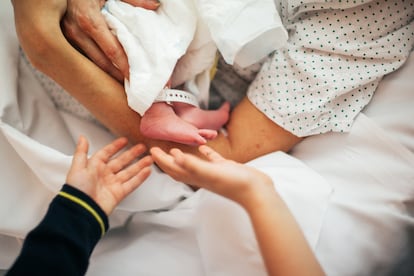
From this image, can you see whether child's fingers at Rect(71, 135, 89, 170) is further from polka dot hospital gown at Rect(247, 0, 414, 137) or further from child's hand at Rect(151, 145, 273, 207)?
polka dot hospital gown at Rect(247, 0, 414, 137)

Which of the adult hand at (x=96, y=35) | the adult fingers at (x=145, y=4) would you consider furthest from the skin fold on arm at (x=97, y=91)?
the adult fingers at (x=145, y=4)

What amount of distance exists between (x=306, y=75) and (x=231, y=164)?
0.78 ft

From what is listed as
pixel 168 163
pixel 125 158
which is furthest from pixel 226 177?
pixel 125 158

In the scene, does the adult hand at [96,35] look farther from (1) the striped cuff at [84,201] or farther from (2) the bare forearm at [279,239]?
(2) the bare forearm at [279,239]

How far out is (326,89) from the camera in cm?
66

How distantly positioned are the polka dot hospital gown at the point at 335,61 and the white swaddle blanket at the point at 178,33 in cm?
6

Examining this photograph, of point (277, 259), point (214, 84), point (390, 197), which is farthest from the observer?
point (214, 84)

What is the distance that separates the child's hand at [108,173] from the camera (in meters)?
0.61

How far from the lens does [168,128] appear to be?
641 mm

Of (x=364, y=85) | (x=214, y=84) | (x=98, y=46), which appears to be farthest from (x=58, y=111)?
(x=364, y=85)

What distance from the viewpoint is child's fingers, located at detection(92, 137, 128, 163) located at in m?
0.65

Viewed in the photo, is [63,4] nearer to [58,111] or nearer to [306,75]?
[58,111]

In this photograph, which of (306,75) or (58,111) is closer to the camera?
(306,75)

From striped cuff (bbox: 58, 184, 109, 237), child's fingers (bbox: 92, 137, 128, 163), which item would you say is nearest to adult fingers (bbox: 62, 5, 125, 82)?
child's fingers (bbox: 92, 137, 128, 163)
